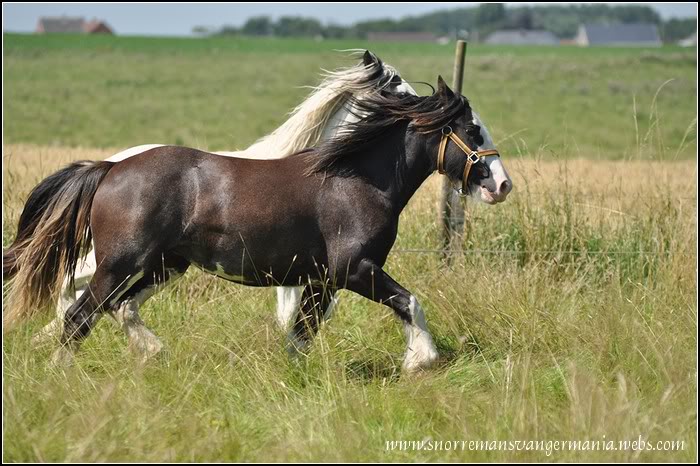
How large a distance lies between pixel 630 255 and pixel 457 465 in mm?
4251

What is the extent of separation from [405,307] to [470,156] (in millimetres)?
1031

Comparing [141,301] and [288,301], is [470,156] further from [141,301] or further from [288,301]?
[141,301]

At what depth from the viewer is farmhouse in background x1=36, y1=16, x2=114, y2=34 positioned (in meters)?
107

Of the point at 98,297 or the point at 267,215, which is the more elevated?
the point at 267,215

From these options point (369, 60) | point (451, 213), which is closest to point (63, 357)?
point (369, 60)

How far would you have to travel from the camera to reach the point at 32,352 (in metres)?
5.45

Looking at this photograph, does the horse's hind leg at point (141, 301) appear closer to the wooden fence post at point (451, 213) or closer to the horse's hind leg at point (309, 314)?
the horse's hind leg at point (309, 314)

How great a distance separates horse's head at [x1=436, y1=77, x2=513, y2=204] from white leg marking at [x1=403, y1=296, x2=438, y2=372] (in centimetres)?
83

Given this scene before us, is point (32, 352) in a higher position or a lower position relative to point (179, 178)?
lower

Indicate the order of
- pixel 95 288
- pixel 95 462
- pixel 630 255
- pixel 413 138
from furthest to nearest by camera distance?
1. pixel 630 255
2. pixel 413 138
3. pixel 95 288
4. pixel 95 462

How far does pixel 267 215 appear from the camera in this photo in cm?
542

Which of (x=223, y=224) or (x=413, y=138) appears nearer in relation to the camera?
(x=223, y=224)

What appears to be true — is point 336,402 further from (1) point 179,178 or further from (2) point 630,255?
(2) point 630,255

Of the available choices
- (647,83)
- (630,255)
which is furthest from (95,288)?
(647,83)
